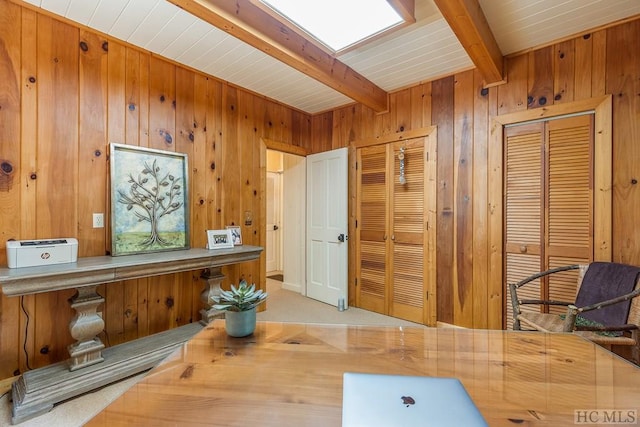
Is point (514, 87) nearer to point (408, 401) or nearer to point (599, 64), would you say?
point (599, 64)

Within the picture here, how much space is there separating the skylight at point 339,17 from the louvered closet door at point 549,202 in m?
1.59

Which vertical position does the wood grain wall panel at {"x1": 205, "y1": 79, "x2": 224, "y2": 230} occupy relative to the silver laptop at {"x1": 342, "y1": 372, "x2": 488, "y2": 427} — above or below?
above

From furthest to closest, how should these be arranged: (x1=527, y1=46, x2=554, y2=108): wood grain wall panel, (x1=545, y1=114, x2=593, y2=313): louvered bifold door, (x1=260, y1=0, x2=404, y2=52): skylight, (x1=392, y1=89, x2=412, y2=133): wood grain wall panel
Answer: (x1=392, y1=89, x2=412, y2=133): wood grain wall panel → (x1=527, y1=46, x2=554, y2=108): wood grain wall panel → (x1=545, y1=114, x2=593, y2=313): louvered bifold door → (x1=260, y1=0, x2=404, y2=52): skylight

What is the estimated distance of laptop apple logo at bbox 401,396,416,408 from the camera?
0.63 meters

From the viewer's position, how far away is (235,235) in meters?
3.19

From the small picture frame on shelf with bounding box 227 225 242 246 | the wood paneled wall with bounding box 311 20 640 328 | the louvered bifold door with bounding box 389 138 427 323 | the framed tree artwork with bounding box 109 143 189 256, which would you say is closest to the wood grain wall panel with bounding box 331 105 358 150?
the wood paneled wall with bounding box 311 20 640 328

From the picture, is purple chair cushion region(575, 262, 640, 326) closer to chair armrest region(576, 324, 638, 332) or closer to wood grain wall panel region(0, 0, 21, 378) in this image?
chair armrest region(576, 324, 638, 332)

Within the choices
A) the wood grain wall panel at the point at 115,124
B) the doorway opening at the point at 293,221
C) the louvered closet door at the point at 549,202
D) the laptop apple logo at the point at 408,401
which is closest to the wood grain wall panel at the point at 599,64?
the louvered closet door at the point at 549,202

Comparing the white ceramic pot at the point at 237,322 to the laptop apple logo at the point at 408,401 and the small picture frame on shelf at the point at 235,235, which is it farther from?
the small picture frame on shelf at the point at 235,235

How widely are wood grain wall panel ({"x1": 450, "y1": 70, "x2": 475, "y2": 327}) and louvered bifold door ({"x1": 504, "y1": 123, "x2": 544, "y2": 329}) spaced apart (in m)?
0.31

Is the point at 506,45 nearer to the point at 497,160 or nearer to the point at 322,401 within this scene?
the point at 497,160

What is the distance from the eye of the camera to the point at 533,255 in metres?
2.57

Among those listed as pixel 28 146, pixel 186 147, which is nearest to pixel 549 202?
pixel 186 147

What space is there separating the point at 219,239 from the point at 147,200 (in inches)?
29.3
